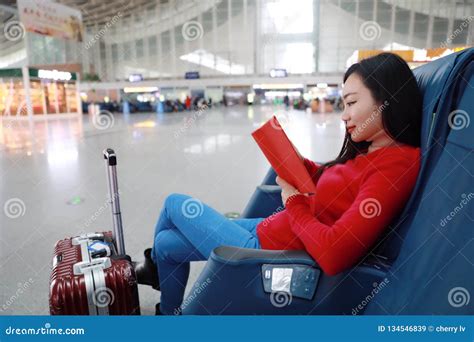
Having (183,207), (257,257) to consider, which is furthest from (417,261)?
(183,207)

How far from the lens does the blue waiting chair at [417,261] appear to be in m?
0.73

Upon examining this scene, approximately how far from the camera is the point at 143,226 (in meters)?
2.72

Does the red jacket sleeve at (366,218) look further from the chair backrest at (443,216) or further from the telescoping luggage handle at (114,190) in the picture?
the telescoping luggage handle at (114,190)

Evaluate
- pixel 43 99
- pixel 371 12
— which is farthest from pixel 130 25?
pixel 371 12

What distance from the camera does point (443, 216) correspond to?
0.76 m

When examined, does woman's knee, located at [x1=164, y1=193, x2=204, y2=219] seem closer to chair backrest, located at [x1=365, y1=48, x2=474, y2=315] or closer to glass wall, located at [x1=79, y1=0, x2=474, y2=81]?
chair backrest, located at [x1=365, y1=48, x2=474, y2=315]

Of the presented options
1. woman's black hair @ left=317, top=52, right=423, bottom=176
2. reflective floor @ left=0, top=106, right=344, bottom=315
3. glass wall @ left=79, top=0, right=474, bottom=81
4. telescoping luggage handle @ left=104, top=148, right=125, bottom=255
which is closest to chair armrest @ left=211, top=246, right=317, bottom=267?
woman's black hair @ left=317, top=52, right=423, bottom=176

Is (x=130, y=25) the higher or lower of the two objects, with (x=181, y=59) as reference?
higher

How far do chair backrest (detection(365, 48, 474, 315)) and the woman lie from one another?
0.07 meters

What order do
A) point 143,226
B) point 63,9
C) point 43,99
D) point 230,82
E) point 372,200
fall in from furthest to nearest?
1. point 230,82
2. point 43,99
3. point 63,9
4. point 143,226
5. point 372,200

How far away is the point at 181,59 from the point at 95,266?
31.5 meters
